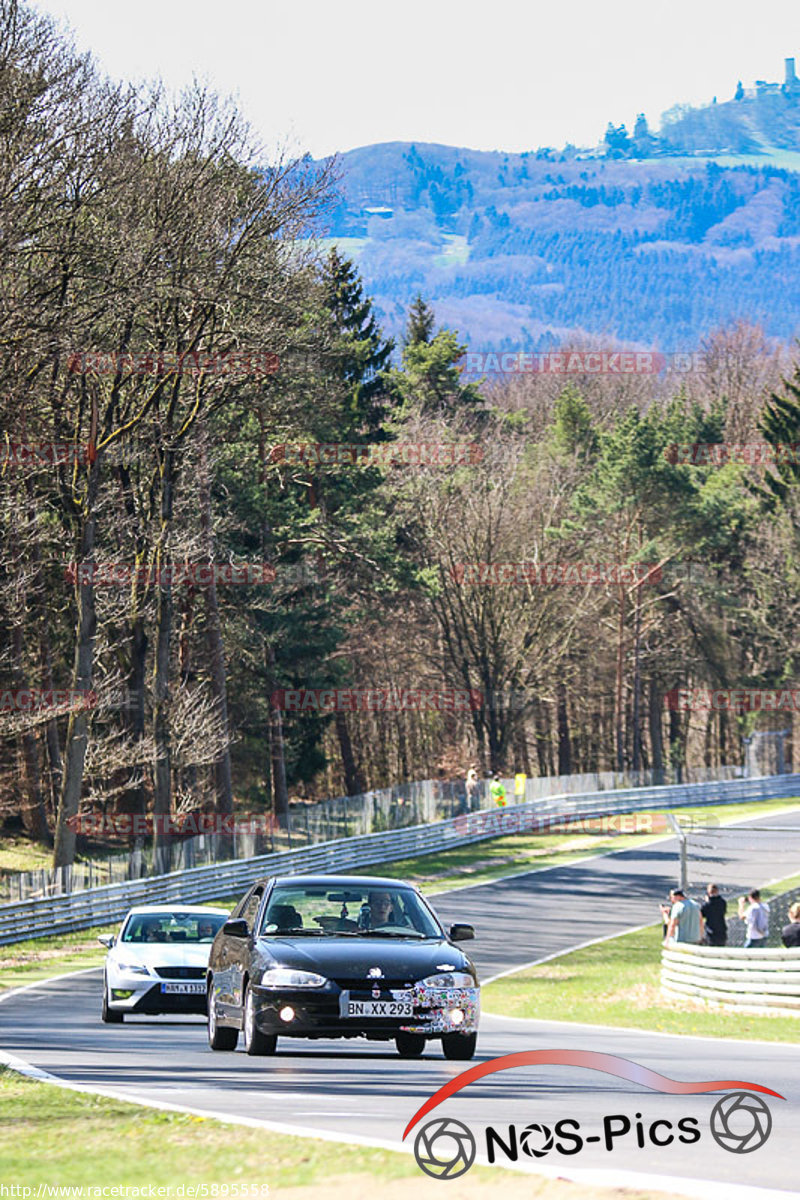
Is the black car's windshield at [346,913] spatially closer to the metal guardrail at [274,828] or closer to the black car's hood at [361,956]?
the black car's hood at [361,956]

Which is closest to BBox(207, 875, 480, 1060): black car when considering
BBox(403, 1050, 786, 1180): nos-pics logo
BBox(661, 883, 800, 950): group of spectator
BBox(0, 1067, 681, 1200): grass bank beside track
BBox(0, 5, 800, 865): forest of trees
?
BBox(403, 1050, 786, 1180): nos-pics logo

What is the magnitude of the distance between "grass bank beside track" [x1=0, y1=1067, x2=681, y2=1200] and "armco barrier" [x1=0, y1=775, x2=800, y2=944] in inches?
949

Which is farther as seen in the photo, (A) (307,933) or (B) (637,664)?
(B) (637,664)

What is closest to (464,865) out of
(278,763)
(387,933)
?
(278,763)

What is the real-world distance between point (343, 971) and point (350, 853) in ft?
108

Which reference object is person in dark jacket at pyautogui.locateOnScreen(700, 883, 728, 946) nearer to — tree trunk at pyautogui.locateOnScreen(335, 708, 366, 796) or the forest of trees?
the forest of trees

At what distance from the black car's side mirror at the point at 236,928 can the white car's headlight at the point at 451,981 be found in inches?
69.6

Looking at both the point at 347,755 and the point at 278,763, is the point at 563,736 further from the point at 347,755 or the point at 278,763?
the point at 278,763

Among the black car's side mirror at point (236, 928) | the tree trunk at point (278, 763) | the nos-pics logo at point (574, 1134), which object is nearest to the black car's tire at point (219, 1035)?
the black car's side mirror at point (236, 928)

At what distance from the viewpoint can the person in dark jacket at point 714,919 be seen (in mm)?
25531

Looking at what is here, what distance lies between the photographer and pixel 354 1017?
39.6 ft

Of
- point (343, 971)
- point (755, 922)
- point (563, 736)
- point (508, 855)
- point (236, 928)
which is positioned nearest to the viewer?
point (343, 971)

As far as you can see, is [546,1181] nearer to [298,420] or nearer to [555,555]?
[298,420]

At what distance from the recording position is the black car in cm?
1214
